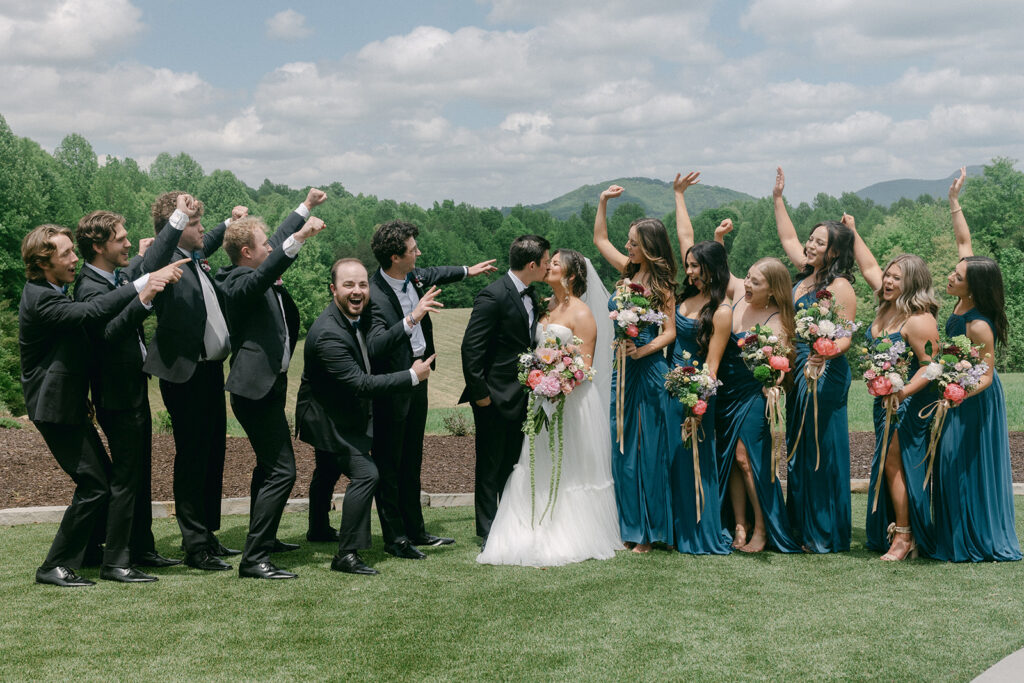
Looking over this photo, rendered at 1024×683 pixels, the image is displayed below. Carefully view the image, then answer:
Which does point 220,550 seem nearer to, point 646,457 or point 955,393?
point 646,457

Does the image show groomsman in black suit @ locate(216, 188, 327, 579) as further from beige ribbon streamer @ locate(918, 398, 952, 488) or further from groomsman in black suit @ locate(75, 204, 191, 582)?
beige ribbon streamer @ locate(918, 398, 952, 488)

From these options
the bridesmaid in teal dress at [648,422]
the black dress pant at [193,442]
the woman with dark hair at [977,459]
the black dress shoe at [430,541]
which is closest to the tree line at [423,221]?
the woman with dark hair at [977,459]

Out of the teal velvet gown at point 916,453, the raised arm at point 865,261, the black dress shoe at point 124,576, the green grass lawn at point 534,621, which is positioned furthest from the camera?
the raised arm at point 865,261

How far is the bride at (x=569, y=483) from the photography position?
7137mm

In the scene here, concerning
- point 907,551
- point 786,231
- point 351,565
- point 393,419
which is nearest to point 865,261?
point 786,231

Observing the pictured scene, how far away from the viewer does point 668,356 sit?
771 cm

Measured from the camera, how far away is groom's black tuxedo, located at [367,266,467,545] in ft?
23.8

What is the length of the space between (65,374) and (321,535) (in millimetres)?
2637

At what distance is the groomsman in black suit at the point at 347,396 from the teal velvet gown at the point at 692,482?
212cm

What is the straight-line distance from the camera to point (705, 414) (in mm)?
7438

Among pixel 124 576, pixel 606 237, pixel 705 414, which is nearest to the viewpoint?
pixel 124 576

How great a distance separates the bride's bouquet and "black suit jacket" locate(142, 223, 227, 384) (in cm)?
244

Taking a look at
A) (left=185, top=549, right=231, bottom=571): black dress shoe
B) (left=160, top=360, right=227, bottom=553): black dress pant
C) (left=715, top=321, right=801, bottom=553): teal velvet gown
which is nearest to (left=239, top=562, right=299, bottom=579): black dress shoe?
(left=185, top=549, right=231, bottom=571): black dress shoe

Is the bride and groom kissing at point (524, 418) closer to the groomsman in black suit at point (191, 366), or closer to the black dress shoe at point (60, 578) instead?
the groomsman in black suit at point (191, 366)
